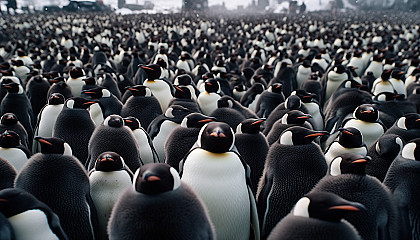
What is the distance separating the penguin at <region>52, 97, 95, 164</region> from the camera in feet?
9.76

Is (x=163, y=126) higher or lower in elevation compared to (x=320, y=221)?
lower

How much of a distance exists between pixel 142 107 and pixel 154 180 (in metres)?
2.35

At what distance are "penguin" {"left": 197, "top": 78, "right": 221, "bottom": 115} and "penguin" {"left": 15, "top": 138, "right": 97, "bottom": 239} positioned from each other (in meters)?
2.31

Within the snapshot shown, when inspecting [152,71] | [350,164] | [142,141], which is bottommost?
[142,141]

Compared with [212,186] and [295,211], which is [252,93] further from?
[295,211]

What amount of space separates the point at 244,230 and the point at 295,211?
84cm

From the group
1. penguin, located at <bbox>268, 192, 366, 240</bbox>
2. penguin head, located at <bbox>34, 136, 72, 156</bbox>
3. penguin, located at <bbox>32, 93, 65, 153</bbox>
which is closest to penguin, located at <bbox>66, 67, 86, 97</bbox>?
penguin, located at <bbox>32, 93, 65, 153</bbox>

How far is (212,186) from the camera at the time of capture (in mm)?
2055

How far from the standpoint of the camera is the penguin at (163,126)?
3.25m

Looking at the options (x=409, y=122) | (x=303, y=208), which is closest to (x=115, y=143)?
(x=303, y=208)

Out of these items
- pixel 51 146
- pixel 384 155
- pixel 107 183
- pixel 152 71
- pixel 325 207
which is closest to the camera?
pixel 325 207

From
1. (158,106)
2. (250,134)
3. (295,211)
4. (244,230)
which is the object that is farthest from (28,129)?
(295,211)

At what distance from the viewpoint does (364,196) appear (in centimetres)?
174

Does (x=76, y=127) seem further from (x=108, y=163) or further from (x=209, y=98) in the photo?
(x=209, y=98)
